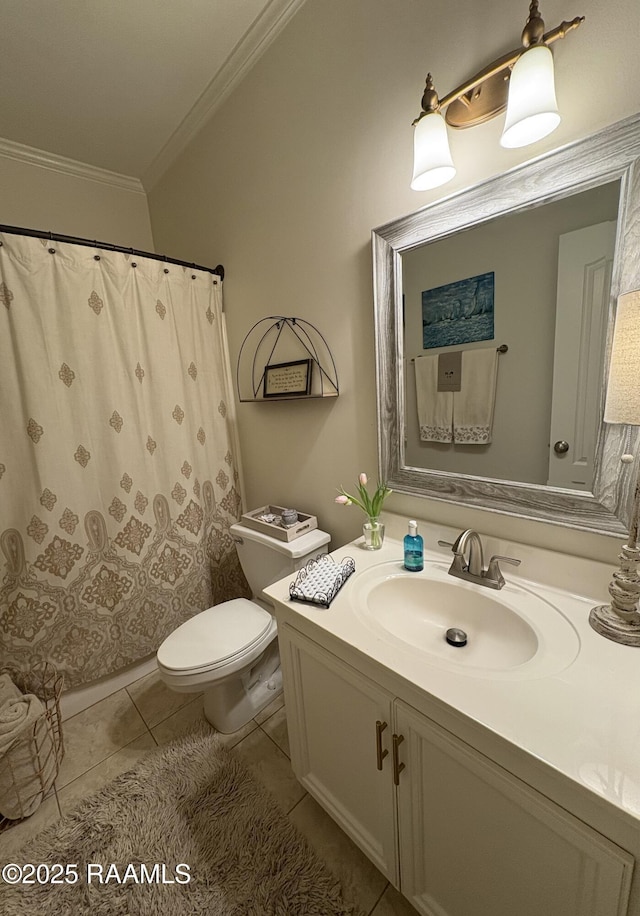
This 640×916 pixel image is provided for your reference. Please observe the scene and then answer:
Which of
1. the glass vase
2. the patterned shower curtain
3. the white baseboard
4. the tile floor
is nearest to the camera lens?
the tile floor

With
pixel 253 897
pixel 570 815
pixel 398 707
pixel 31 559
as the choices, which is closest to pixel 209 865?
pixel 253 897

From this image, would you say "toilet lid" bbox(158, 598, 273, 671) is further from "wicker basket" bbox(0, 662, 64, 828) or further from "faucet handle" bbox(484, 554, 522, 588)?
"faucet handle" bbox(484, 554, 522, 588)

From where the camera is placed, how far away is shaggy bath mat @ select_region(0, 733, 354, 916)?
0.96 metres

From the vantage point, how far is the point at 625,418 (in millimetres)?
683

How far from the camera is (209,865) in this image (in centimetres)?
103

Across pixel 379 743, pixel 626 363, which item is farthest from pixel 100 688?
pixel 626 363

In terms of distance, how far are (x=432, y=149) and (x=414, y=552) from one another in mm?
1067

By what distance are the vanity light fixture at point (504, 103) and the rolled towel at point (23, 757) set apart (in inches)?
81.9

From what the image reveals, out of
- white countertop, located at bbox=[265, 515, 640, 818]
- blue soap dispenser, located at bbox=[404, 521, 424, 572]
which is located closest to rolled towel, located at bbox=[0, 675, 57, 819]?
white countertop, located at bbox=[265, 515, 640, 818]

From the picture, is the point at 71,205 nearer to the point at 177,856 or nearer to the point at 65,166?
the point at 65,166

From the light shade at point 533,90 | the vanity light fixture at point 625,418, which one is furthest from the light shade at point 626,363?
the light shade at point 533,90

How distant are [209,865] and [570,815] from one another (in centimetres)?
107

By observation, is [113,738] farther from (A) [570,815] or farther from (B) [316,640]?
(A) [570,815]

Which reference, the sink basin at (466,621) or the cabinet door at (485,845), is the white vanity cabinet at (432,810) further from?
the sink basin at (466,621)
